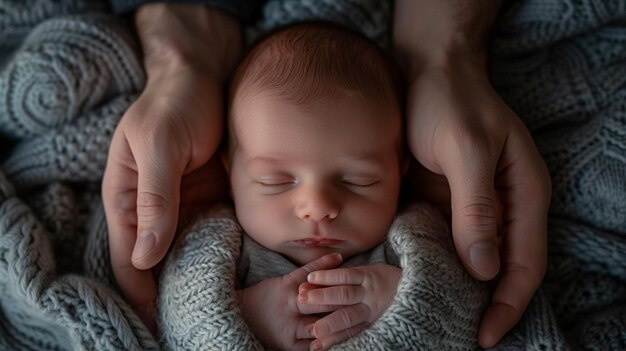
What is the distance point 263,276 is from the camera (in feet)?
4.06

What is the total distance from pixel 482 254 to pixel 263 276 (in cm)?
37

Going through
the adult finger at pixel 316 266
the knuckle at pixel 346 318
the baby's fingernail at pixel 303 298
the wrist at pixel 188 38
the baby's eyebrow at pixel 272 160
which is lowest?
the knuckle at pixel 346 318

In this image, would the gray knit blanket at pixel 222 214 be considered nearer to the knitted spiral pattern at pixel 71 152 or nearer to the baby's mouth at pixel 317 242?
the knitted spiral pattern at pixel 71 152

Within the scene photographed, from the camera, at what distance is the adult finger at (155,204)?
1178mm

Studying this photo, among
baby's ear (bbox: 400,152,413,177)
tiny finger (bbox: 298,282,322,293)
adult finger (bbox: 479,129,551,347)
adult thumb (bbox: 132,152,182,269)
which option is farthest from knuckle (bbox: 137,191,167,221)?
adult finger (bbox: 479,129,551,347)

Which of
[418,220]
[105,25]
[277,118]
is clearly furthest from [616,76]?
[105,25]

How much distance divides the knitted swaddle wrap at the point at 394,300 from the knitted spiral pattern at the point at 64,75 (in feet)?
1.24

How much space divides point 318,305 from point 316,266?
3.0 inches

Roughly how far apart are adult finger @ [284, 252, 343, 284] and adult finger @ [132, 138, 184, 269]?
22 centimetres

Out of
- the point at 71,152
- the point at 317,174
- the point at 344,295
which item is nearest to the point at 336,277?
the point at 344,295

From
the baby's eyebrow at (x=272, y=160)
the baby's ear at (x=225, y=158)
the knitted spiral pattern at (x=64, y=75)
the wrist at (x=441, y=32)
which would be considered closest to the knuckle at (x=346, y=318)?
the baby's eyebrow at (x=272, y=160)

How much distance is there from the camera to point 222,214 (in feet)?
4.27

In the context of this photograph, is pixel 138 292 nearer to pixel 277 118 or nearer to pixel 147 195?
pixel 147 195

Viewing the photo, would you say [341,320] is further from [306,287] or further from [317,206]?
[317,206]
